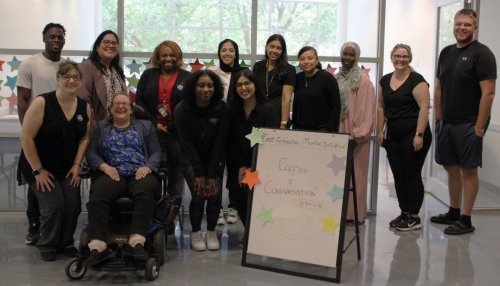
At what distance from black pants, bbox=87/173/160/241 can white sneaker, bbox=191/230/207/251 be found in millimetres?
484

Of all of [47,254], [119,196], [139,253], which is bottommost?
[47,254]

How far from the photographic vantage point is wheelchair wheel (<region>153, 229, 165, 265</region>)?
132 inches

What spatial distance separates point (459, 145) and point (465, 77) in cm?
51

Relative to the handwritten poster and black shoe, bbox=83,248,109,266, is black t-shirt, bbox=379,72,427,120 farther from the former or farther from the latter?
black shoe, bbox=83,248,109,266

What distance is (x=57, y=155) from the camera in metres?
3.57

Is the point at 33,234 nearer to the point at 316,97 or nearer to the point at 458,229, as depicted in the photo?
the point at 316,97

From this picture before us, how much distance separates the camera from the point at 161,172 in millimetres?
3580

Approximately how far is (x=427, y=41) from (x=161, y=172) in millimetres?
5116

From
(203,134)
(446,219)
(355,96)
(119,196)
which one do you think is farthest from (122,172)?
(446,219)

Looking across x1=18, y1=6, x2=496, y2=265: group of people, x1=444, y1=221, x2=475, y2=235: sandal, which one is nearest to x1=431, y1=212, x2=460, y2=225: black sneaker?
x1=18, y1=6, x2=496, y2=265: group of people

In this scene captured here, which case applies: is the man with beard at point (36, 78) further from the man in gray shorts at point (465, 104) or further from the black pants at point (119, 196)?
the man in gray shorts at point (465, 104)

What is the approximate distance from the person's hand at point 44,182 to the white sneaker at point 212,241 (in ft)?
3.50

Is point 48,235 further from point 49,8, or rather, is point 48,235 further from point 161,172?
point 49,8

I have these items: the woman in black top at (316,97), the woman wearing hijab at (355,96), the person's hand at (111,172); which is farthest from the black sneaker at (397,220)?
the person's hand at (111,172)
